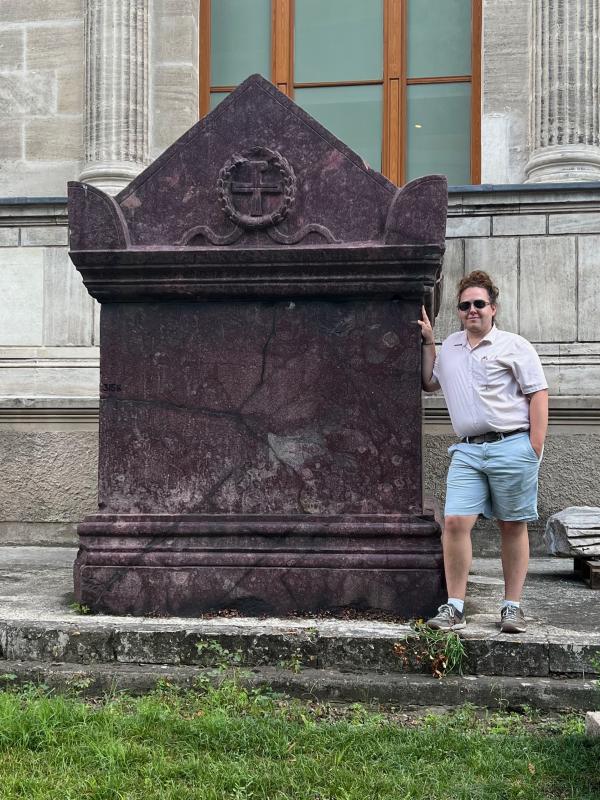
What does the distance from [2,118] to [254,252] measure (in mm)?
5772

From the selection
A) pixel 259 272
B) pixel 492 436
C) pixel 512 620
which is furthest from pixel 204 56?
pixel 512 620

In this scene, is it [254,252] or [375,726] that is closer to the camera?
[375,726]

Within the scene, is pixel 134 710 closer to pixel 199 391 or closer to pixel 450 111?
pixel 199 391

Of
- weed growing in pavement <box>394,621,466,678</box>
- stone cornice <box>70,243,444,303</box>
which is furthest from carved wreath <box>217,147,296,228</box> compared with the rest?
weed growing in pavement <box>394,621,466,678</box>

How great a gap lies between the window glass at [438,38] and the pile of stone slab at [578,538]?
4.70 m

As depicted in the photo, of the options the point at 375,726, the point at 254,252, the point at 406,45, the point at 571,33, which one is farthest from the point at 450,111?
the point at 375,726

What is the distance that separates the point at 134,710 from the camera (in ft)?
12.1

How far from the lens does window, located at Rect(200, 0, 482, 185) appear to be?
9203 mm

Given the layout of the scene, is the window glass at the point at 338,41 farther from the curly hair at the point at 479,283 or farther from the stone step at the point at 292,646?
the stone step at the point at 292,646

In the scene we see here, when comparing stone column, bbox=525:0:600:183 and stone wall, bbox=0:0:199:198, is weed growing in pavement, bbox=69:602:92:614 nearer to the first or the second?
stone column, bbox=525:0:600:183

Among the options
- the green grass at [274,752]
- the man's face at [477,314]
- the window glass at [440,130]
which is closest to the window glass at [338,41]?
the window glass at [440,130]

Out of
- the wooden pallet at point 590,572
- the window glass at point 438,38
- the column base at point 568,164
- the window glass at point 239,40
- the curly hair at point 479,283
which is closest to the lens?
the curly hair at point 479,283

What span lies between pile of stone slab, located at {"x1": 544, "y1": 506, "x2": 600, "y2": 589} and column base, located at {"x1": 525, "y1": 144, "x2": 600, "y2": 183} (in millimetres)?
3040

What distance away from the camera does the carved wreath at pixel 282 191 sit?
15.3 feet
